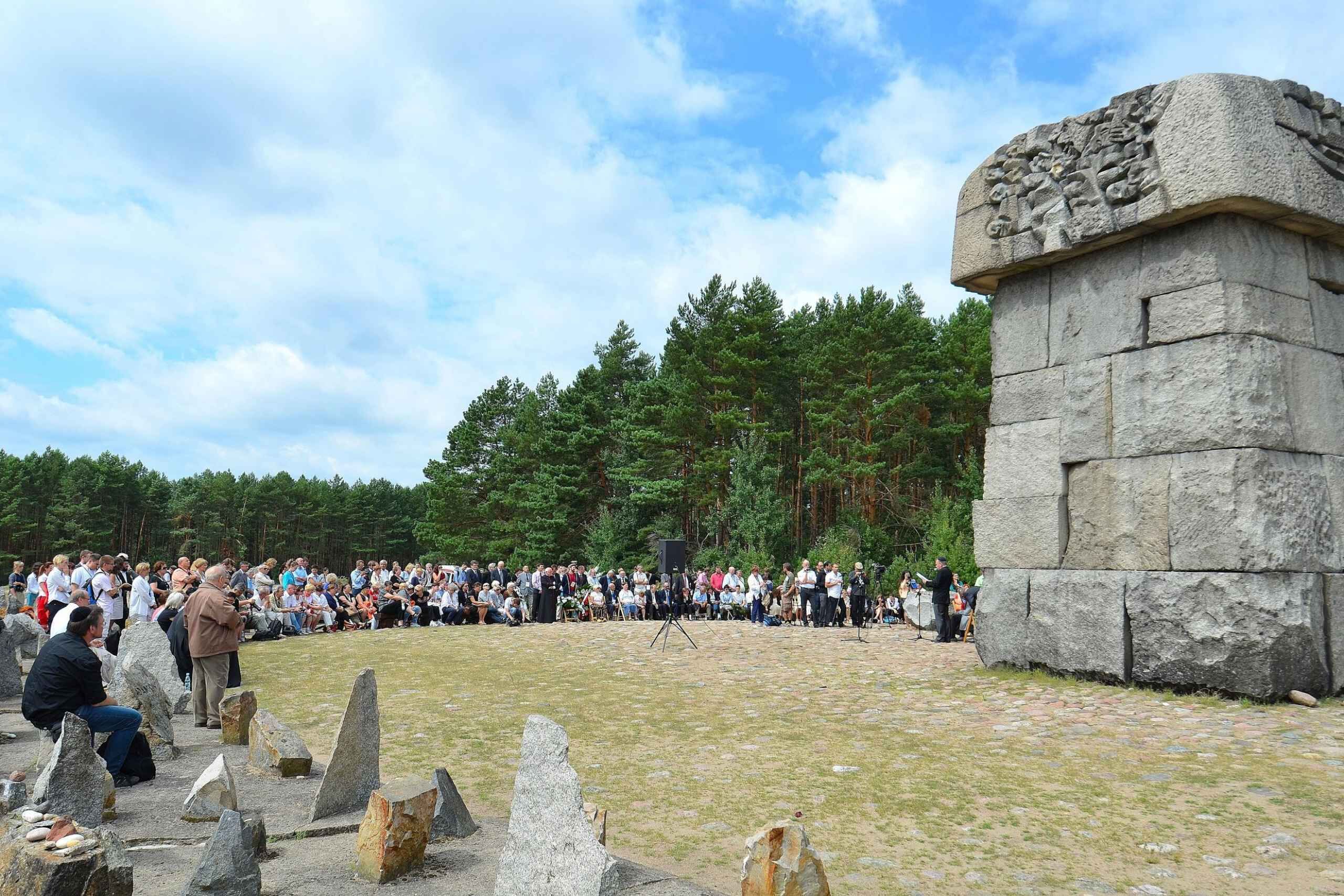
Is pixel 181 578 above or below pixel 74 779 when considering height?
above

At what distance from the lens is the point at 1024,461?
31.0 ft

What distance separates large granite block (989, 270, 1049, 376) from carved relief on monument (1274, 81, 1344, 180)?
2512 millimetres

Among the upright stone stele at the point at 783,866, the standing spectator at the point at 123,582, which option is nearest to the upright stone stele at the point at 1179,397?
the upright stone stele at the point at 783,866

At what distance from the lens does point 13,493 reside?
57219 mm

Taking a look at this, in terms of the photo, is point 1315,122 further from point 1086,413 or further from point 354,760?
point 354,760

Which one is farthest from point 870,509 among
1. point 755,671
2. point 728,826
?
point 728,826

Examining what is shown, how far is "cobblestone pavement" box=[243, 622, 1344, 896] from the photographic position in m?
4.05

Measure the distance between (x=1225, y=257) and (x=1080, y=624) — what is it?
3775 mm

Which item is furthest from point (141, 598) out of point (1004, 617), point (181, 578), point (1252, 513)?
point (1252, 513)

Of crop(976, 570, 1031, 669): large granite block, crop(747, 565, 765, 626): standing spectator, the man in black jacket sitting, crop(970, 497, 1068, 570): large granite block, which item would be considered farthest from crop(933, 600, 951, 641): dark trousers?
the man in black jacket sitting

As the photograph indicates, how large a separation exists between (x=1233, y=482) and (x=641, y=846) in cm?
632

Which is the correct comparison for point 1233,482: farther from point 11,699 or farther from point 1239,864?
point 11,699

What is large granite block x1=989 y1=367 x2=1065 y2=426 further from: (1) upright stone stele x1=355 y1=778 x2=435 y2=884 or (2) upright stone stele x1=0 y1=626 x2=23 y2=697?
(2) upright stone stele x1=0 y1=626 x2=23 y2=697

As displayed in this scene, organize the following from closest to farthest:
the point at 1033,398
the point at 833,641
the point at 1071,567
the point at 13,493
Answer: the point at 1071,567
the point at 1033,398
the point at 833,641
the point at 13,493
